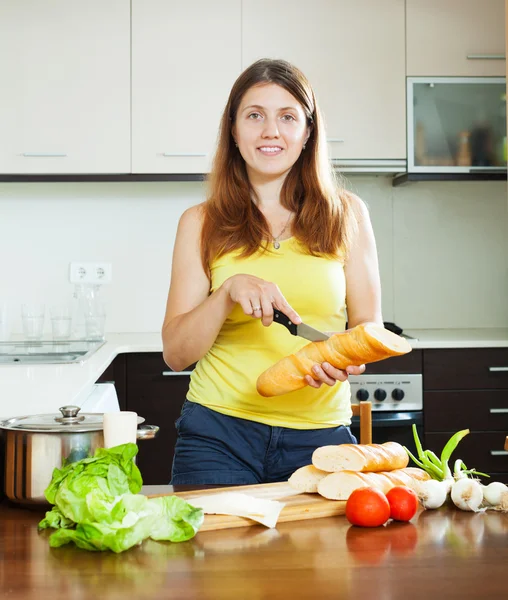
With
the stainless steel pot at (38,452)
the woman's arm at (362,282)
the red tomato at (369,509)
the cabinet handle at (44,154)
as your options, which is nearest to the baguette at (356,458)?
the red tomato at (369,509)

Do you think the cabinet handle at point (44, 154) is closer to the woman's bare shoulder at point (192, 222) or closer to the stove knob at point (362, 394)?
the stove knob at point (362, 394)

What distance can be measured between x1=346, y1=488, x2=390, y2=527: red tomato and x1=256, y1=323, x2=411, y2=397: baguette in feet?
1.08

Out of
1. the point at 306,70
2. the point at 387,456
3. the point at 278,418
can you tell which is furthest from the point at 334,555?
the point at 306,70

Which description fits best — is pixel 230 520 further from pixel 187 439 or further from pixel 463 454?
pixel 463 454

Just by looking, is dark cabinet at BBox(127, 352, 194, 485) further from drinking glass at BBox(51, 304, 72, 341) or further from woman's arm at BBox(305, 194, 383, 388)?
woman's arm at BBox(305, 194, 383, 388)

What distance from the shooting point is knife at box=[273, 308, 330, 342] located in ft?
4.92

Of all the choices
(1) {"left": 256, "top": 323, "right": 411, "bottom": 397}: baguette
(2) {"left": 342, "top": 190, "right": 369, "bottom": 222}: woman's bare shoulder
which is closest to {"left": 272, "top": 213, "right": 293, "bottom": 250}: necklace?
(2) {"left": 342, "top": 190, "right": 369, "bottom": 222}: woman's bare shoulder

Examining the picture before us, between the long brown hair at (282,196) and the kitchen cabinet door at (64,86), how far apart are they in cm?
Answer: 158

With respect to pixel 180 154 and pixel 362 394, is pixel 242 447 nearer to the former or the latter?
pixel 362 394

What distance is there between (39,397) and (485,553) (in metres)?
1.08

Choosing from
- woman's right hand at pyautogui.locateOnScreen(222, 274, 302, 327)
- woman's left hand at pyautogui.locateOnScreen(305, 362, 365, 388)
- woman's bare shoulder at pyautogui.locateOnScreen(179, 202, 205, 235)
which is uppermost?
woman's bare shoulder at pyautogui.locateOnScreen(179, 202, 205, 235)

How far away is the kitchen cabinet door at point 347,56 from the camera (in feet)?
10.9

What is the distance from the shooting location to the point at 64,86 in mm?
3295

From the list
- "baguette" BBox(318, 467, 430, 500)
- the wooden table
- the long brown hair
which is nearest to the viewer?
the wooden table
